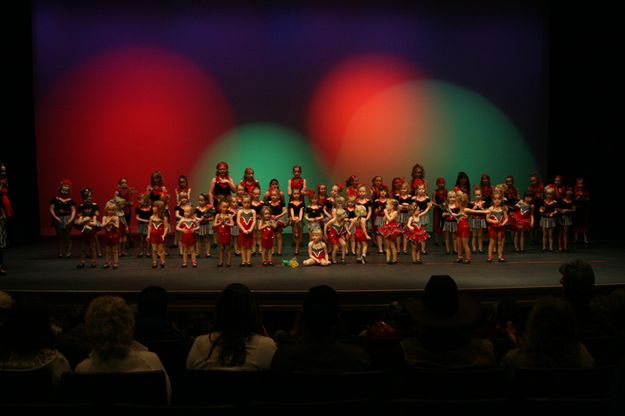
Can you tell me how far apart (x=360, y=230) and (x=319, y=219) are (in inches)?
25.2

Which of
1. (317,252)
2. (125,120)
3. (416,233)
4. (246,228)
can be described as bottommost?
(317,252)

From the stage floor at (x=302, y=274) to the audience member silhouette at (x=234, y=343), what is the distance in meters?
3.65

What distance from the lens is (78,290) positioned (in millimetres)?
7113

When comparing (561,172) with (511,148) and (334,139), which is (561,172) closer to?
(511,148)

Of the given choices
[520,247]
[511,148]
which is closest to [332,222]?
[520,247]

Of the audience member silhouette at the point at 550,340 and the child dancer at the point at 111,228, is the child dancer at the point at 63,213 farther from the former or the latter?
the audience member silhouette at the point at 550,340

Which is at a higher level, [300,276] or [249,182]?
[249,182]

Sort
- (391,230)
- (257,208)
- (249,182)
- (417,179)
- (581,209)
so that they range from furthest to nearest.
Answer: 1. (581,209)
2. (417,179)
3. (249,182)
4. (257,208)
5. (391,230)

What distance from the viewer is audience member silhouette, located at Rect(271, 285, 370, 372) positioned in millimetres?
2994

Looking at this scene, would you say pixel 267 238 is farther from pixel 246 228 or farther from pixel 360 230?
pixel 360 230

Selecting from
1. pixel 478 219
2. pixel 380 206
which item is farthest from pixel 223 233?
pixel 478 219

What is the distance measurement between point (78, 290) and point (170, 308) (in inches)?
46.7

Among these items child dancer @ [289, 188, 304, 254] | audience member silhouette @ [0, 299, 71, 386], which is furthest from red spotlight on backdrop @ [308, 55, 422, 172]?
audience member silhouette @ [0, 299, 71, 386]

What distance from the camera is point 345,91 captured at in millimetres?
12828
